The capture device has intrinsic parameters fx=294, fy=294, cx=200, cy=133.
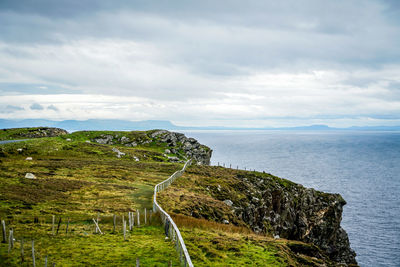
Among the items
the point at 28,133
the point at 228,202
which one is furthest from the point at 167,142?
the point at 228,202

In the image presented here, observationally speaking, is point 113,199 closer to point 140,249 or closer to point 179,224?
point 179,224

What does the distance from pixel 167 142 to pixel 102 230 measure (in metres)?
88.7

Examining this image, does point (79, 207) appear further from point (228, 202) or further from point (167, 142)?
point (167, 142)

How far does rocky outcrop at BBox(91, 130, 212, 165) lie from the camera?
105 meters

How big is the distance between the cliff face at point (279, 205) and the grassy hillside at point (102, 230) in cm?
792

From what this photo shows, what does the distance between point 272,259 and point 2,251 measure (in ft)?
55.3

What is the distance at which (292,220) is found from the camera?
211ft

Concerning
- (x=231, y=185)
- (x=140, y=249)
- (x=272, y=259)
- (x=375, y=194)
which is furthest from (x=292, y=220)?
(x=375, y=194)

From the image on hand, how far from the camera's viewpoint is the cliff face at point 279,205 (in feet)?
174

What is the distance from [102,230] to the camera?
944 inches

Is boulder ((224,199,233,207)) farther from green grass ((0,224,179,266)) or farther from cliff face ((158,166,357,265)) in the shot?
green grass ((0,224,179,266))

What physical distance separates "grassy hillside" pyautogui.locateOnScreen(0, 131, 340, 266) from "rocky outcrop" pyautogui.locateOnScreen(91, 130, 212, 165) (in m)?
50.5

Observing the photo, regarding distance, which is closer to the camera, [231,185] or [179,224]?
[179,224]

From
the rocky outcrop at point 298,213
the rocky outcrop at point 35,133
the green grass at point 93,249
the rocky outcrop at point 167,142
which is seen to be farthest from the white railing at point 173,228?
the rocky outcrop at point 35,133
